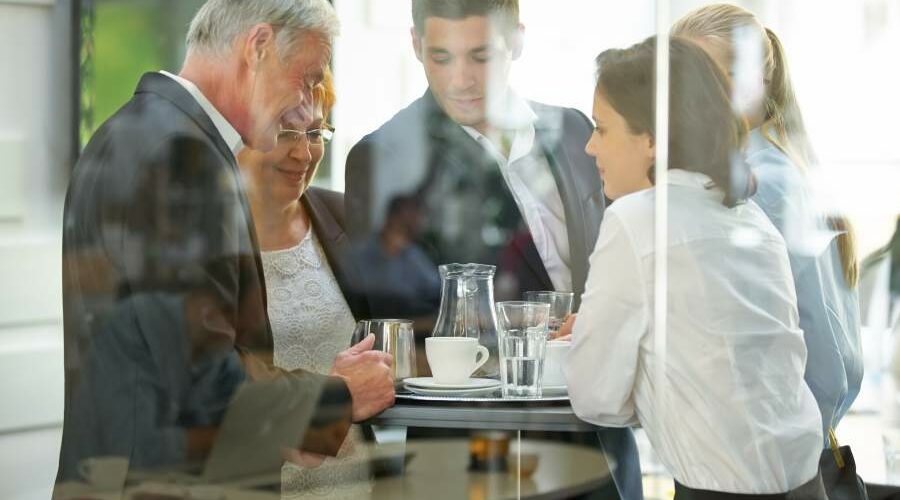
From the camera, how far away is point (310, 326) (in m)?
1.73

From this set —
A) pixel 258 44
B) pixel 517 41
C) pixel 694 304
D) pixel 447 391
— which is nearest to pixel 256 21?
pixel 258 44

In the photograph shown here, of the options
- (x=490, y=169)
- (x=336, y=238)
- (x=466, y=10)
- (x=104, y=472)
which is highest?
(x=466, y=10)

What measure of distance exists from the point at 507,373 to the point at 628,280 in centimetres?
23

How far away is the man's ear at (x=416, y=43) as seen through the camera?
1743 millimetres

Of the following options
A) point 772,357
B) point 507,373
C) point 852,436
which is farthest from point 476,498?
point 852,436

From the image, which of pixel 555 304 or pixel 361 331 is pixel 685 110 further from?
pixel 361 331

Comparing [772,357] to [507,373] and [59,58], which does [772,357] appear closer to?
[507,373]

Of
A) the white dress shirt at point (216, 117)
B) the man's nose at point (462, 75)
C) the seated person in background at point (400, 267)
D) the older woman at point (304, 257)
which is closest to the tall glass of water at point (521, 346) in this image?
the seated person in background at point (400, 267)

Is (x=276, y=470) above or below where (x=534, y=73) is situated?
below

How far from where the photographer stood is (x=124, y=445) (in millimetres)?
1669

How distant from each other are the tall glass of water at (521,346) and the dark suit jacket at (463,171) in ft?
0.16

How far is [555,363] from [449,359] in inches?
6.2

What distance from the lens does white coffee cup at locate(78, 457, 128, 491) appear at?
1.67m

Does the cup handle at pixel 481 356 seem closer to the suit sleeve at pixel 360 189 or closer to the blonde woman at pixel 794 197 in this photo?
the suit sleeve at pixel 360 189
